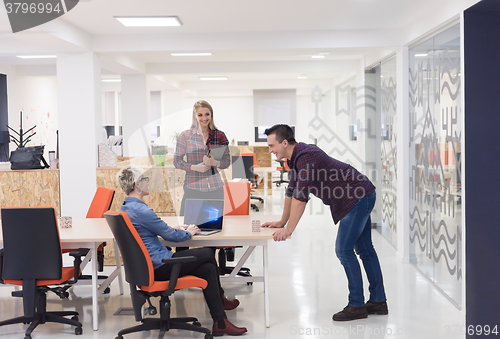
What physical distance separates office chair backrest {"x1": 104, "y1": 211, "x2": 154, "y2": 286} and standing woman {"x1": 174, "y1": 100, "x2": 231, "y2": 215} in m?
1.32

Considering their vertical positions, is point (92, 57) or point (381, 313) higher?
point (92, 57)

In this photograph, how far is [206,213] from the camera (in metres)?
4.24

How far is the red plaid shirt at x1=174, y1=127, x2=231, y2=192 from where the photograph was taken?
16.4 feet

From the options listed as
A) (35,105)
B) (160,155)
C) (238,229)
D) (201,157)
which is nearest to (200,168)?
(201,157)

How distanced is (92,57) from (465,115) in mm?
4384

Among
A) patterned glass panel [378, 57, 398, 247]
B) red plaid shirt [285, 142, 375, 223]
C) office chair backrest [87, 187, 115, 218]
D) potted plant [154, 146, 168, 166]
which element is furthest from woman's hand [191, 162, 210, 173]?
patterned glass panel [378, 57, 398, 247]

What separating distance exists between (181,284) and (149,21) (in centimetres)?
312

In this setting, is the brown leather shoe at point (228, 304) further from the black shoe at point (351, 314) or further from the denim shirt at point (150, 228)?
the denim shirt at point (150, 228)

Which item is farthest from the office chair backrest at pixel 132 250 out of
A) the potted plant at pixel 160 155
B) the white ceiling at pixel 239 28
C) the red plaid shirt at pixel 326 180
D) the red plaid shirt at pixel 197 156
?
the potted plant at pixel 160 155

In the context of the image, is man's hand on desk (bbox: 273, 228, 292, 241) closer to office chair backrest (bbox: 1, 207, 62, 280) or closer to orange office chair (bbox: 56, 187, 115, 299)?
office chair backrest (bbox: 1, 207, 62, 280)

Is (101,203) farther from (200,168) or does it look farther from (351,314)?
(351,314)
